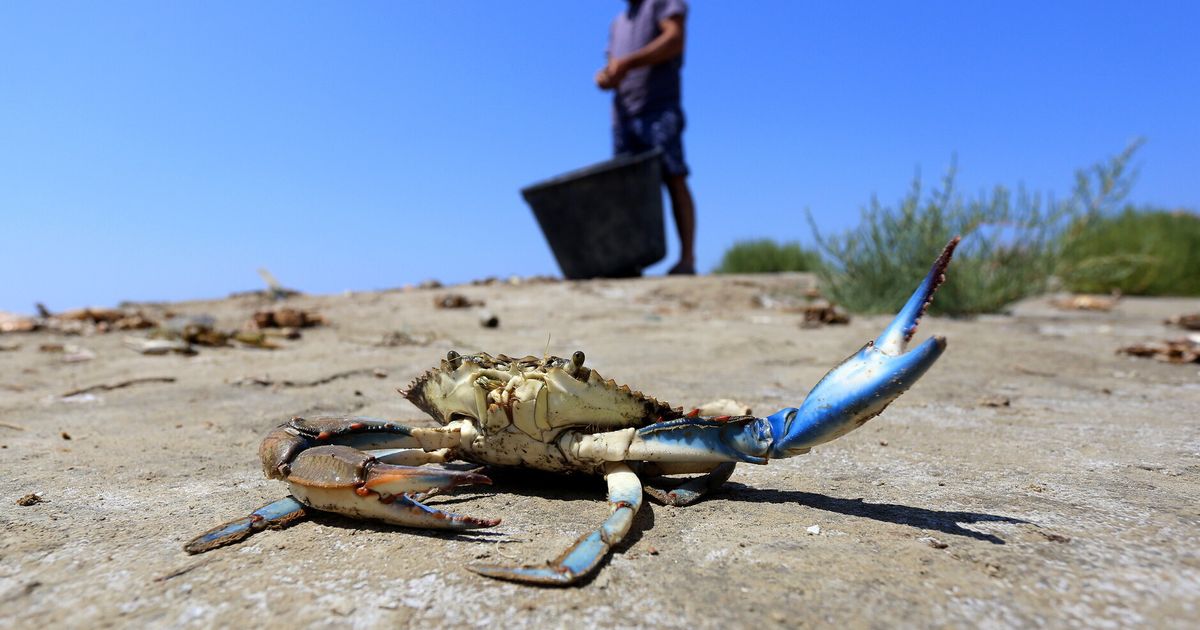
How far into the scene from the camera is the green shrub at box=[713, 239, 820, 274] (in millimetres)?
14195

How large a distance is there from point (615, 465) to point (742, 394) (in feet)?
6.60

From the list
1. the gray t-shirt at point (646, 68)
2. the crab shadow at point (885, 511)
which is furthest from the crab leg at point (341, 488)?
the gray t-shirt at point (646, 68)

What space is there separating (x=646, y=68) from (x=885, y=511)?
809 centimetres

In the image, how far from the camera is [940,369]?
4734 millimetres

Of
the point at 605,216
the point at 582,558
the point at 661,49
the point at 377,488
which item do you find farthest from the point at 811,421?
the point at 661,49

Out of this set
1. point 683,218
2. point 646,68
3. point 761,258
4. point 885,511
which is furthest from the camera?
point 761,258

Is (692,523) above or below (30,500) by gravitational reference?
below

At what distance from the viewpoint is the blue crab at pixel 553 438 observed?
1842 millimetres

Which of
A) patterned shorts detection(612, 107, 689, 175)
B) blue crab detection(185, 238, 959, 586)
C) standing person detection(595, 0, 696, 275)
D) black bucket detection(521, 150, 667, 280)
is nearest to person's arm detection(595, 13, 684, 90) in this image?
standing person detection(595, 0, 696, 275)

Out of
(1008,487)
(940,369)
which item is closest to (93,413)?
(1008,487)

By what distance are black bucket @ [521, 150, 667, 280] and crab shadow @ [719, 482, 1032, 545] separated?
23.4 ft

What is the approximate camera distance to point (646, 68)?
9281mm

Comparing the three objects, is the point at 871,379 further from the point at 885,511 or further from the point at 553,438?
the point at 553,438

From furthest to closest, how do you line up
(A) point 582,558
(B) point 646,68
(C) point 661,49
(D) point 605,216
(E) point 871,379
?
1. (D) point 605,216
2. (B) point 646,68
3. (C) point 661,49
4. (E) point 871,379
5. (A) point 582,558
